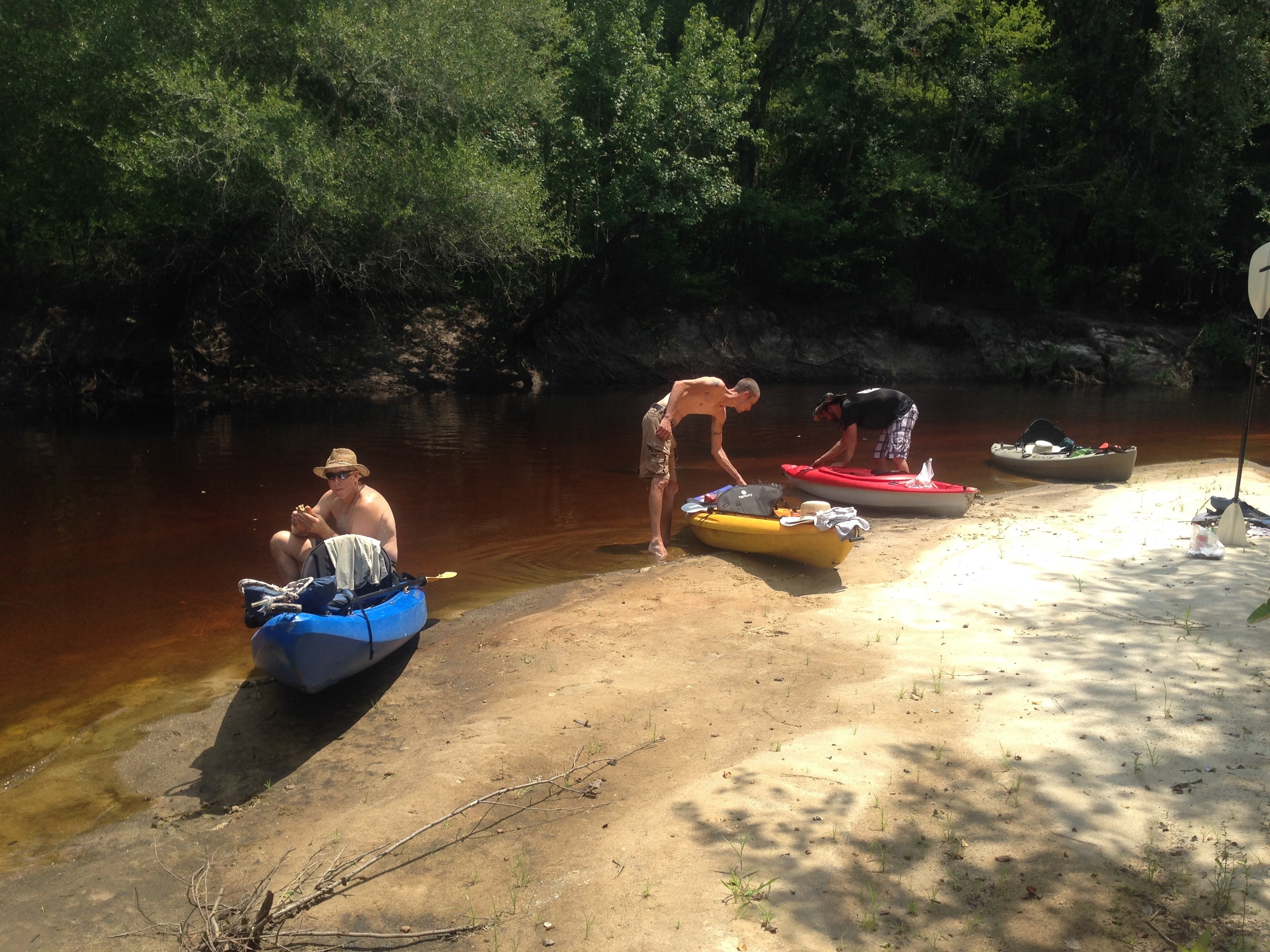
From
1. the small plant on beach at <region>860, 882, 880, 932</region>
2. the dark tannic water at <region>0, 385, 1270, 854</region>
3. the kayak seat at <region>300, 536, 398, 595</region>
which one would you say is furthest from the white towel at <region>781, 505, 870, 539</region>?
the small plant on beach at <region>860, 882, 880, 932</region>

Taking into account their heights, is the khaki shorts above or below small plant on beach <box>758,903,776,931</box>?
above

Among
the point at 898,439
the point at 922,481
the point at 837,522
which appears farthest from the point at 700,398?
the point at 898,439

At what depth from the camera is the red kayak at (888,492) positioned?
959 cm

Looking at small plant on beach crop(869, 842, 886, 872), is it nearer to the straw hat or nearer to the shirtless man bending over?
the straw hat

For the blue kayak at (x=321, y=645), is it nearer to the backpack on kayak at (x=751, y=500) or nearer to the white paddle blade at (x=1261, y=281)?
the backpack on kayak at (x=751, y=500)

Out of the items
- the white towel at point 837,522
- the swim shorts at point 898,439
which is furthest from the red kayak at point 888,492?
the white towel at point 837,522

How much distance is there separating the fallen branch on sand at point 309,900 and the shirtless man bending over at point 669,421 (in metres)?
4.34

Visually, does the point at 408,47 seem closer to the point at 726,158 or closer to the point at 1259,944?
the point at 726,158

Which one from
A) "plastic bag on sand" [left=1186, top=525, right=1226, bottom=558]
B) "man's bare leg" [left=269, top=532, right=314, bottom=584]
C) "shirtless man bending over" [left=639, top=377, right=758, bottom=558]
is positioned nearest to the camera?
"man's bare leg" [left=269, top=532, right=314, bottom=584]

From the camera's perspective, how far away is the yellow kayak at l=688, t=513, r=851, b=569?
7.31m

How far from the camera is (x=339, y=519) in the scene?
634 cm

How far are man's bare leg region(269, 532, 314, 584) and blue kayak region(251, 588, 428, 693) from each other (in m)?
0.74

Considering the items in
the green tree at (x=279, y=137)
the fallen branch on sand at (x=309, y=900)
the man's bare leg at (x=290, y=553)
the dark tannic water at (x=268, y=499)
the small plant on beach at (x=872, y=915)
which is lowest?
the dark tannic water at (x=268, y=499)

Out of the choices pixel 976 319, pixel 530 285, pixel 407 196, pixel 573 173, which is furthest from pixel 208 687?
Result: pixel 976 319
